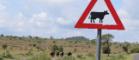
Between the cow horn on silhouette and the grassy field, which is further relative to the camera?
the grassy field

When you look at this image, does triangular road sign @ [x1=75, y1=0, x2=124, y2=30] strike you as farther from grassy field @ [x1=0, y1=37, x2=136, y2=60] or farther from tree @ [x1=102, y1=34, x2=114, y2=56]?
tree @ [x1=102, y1=34, x2=114, y2=56]

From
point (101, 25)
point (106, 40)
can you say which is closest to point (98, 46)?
point (101, 25)

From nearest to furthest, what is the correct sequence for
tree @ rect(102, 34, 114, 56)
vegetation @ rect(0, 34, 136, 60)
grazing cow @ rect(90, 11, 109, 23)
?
grazing cow @ rect(90, 11, 109, 23), vegetation @ rect(0, 34, 136, 60), tree @ rect(102, 34, 114, 56)

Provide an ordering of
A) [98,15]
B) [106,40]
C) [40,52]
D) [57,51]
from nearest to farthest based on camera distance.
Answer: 1. [98,15]
2. [57,51]
3. [40,52]
4. [106,40]

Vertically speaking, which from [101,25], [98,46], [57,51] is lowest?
[57,51]

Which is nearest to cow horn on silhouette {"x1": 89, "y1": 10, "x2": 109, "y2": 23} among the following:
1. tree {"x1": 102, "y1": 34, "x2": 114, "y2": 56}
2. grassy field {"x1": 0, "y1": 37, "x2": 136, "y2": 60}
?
grassy field {"x1": 0, "y1": 37, "x2": 136, "y2": 60}

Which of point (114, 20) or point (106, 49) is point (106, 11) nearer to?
point (114, 20)

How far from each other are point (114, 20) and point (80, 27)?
2.38 feet

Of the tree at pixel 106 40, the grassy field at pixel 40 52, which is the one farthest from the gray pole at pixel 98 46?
the tree at pixel 106 40

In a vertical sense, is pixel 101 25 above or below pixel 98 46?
above

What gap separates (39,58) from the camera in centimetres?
3528

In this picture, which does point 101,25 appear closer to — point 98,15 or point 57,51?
point 98,15

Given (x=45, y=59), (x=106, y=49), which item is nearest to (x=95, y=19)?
(x=45, y=59)

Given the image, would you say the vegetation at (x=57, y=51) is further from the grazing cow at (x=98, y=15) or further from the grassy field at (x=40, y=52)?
the grazing cow at (x=98, y=15)
